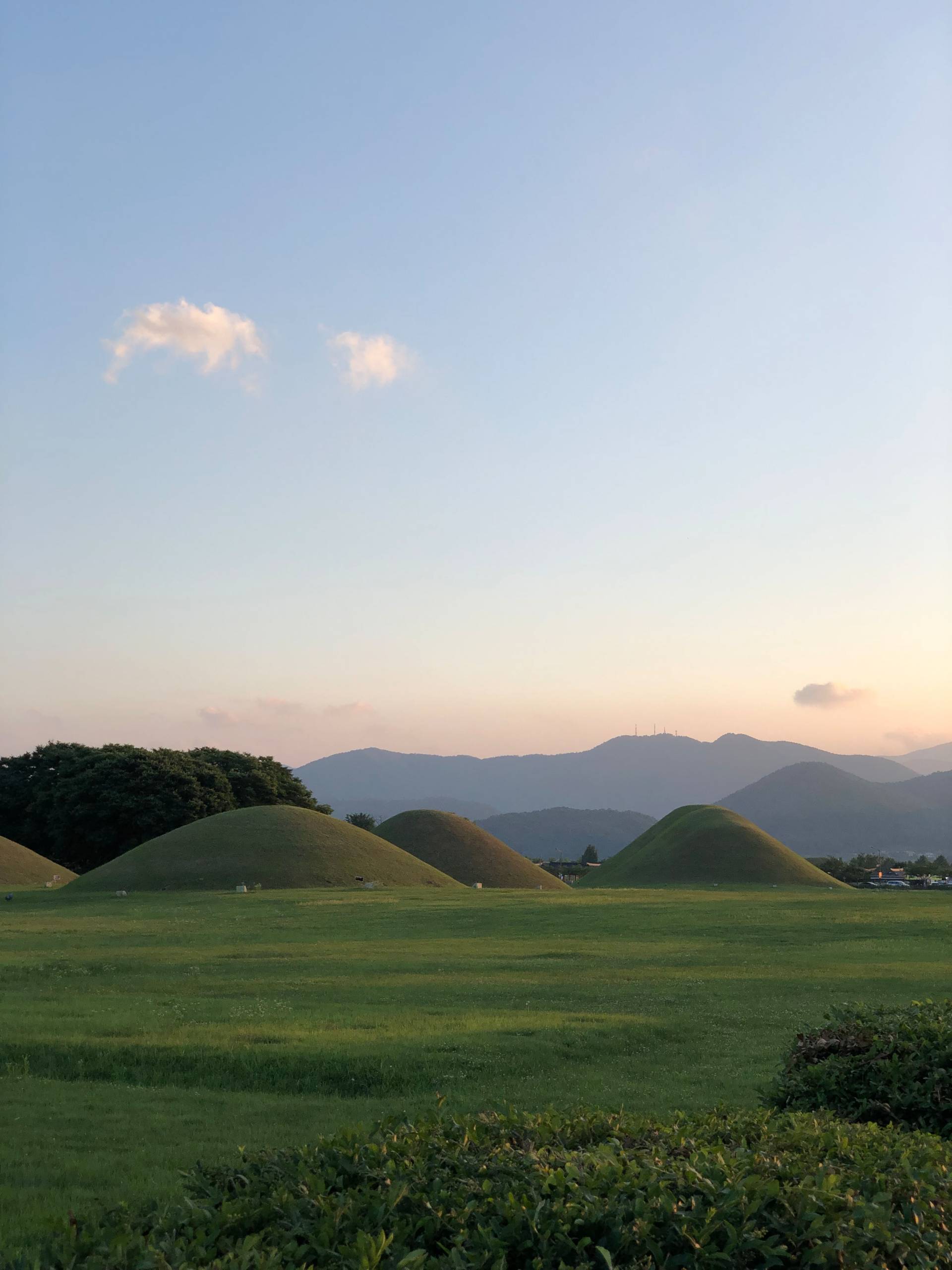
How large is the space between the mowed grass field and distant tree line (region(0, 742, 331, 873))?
46.3 m

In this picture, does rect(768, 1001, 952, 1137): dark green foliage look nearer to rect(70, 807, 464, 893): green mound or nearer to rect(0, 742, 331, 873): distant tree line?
rect(70, 807, 464, 893): green mound

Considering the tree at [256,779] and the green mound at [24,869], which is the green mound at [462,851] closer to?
the tree at [256,779]

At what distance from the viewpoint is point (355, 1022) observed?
17.7 metres

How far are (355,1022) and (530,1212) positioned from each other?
13554 millimetres

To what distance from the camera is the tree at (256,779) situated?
9500 centimetres

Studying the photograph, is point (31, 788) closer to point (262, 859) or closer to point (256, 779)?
point (256, 779)

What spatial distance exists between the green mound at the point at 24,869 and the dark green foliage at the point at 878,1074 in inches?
2779

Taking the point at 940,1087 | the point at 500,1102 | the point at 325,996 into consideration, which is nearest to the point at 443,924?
the point at 325,996

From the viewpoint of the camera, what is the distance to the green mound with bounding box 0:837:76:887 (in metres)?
72.1

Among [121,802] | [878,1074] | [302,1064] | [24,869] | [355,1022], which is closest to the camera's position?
[878,1074]

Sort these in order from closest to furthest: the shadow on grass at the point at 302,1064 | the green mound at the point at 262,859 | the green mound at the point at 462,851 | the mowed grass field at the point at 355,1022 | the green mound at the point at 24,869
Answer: the mowed grass field at the point at 355,1022 < the shadow on grass at the point at 302,1064 < the green mound at the point at 262,859 < the green mound at the point at 24,869 < the green mound at the point at 462,851

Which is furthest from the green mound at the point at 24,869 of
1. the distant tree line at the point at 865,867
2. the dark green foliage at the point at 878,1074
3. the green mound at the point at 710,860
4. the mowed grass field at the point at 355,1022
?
the distant tree line at the point at 865,867

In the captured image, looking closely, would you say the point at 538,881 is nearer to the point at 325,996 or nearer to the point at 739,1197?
the point at 325,996

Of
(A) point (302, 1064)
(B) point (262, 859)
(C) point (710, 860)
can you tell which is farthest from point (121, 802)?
(A) point (302, 1064)
